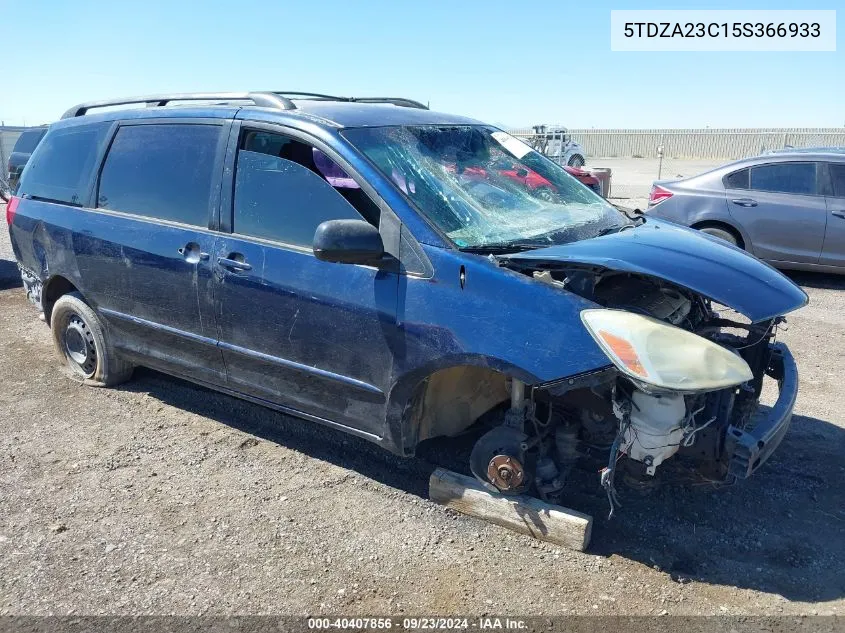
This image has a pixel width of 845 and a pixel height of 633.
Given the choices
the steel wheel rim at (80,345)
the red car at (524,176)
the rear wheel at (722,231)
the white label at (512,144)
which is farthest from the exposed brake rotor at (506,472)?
the rear wheel at (722,231)

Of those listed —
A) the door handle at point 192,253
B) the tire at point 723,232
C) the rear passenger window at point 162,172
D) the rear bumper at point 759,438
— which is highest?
the rear passenger window at point 162,172

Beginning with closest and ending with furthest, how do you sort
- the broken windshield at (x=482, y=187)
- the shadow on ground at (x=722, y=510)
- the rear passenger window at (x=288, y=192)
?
the shadow on ground at (x=722, y=510)
the broken windshield at (x=482, y=187)
the rear passenger window at (x=288, y=192)

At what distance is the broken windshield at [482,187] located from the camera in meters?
3.33

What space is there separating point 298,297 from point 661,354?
174 centimetres

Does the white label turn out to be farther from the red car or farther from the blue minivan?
the red car

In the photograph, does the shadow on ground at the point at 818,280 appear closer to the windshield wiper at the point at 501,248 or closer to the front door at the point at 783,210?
the front door at the point at 783,210

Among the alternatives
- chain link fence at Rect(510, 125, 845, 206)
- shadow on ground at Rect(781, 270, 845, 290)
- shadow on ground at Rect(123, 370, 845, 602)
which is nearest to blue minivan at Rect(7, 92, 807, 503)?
shadow on ground at Rect(123, 370, 845, 602)

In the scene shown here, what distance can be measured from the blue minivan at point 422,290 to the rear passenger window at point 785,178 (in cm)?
493

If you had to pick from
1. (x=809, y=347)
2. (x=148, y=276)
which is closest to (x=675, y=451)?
(x=148, y=276)

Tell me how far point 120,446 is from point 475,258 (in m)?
2.54

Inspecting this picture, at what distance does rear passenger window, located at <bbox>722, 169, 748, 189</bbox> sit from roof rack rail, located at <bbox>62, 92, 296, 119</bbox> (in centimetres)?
642

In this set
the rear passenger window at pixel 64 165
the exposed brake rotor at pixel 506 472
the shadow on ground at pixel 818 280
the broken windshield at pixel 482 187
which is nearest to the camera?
the exposed brake rotor at pixel 506 472

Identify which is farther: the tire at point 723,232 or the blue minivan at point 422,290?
the tire at point 723,232

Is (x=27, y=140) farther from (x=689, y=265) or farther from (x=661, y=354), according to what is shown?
(x=661, y=354)
